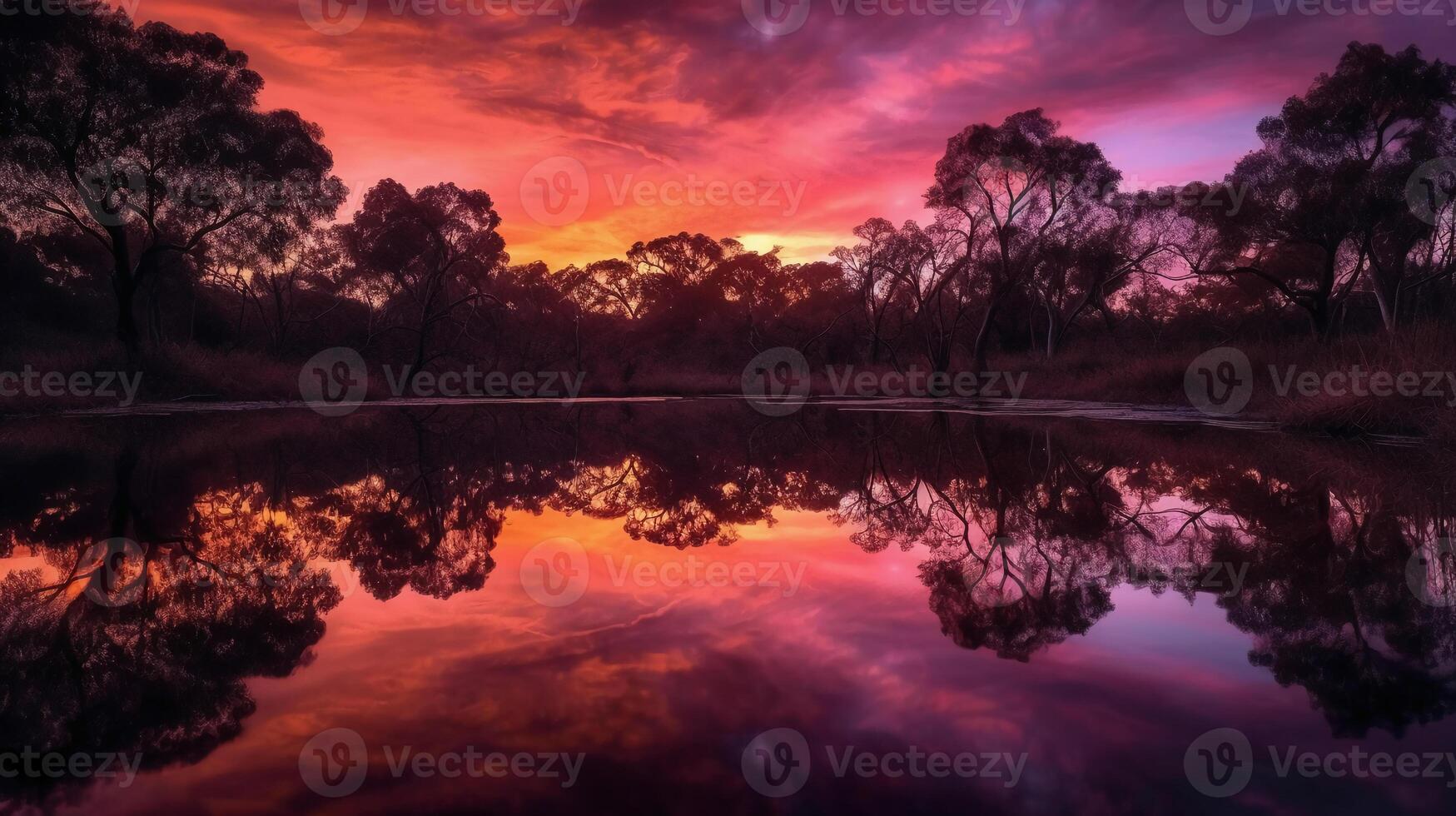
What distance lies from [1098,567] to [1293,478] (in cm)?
414

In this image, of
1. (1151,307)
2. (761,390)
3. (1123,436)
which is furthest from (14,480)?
(1151,307)

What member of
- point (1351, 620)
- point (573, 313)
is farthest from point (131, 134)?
point (573, 313)

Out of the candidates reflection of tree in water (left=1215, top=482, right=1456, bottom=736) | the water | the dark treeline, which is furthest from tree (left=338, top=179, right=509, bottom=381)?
reflection of tree in water (left=1215, top=482, right=1456, bottom=736)

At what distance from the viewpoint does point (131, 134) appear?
18672 millimetres

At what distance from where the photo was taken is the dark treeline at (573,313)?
60.9ft

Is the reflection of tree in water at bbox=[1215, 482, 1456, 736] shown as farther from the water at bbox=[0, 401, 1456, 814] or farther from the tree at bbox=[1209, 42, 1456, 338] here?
the tree at bbox=[1209, 42, 1456, 338]

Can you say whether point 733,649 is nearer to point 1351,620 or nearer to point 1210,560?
point 1351,620

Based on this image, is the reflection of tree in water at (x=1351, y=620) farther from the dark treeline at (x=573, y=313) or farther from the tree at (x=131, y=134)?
the tree at (x=131, y=134)

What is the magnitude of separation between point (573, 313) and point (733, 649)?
2325 inches

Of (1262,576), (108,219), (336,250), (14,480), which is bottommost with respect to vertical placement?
(1262,576)

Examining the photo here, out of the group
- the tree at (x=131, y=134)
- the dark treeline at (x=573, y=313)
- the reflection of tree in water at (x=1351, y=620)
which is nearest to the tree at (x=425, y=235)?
the dark treeline at (x=573, y=313)

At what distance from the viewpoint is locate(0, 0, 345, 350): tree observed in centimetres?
1711

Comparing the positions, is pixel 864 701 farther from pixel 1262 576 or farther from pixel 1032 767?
pixel 1262 576

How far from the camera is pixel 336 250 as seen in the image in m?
46.0
